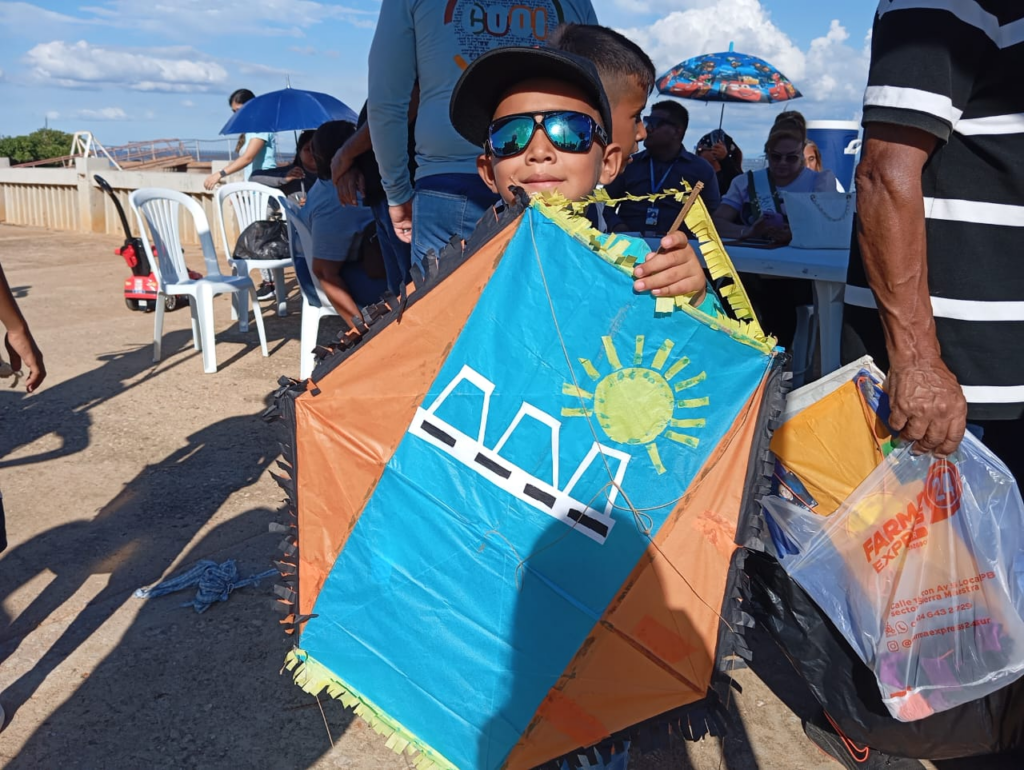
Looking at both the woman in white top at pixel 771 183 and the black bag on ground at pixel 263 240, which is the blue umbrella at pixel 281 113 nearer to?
the black bag on ground at pixel 263 240

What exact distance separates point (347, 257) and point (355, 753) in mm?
3459

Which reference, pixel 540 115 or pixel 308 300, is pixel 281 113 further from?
pixel 540 115

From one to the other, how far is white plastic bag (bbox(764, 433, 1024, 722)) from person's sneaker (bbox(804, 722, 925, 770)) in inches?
19.5

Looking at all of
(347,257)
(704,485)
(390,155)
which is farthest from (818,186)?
(704,485)

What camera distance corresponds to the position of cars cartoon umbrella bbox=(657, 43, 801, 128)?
31.4 feet

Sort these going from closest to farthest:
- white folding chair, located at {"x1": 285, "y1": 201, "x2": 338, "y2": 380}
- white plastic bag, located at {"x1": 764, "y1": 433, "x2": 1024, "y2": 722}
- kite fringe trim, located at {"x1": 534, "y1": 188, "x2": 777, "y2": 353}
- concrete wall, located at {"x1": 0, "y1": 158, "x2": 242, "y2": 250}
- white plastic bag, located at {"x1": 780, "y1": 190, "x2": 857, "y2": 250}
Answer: kite fringe trim, located at {"x1": 534, "y1": 188, "x2": 777, "y2": 353}, white plastic bag, located at {"x1": 764, "y1": 433, "x2": 1024, "y2": 722}, white plastic bag, located at {"x1": 780, "y1": 190, "x2": 857, "y2": 250}, white folding chair, located at {"x1": 285, "y1": 201, "x2": 338, "y2": 380}, concrete wall, located at {"x1": 0, "y1": 158, "x2": 242, "y2": 250}

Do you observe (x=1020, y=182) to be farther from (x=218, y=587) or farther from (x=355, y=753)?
(x=218, y=587)

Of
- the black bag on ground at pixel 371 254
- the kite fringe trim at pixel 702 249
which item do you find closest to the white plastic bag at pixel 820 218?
the black bag on ground at pixel 371 254

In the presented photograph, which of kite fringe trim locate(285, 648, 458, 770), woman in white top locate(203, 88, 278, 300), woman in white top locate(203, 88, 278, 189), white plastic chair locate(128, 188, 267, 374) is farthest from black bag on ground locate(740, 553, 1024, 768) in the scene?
woman in white top locate(203, 88, 278, 189)

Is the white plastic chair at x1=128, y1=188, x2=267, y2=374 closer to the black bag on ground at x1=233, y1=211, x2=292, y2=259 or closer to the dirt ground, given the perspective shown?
the black bag on ground at x1=233, y1=211, x2=292, y2=259

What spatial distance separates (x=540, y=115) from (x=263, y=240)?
594 cm

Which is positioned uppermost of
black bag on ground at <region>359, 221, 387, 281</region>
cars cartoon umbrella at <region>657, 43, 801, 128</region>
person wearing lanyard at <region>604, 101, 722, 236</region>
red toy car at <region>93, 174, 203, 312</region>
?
cars cartoon umbrella at <region>657, 43, 801, 128</region>

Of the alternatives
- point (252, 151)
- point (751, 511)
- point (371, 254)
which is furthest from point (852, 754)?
point (252, 151)

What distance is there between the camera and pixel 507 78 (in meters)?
1.79
